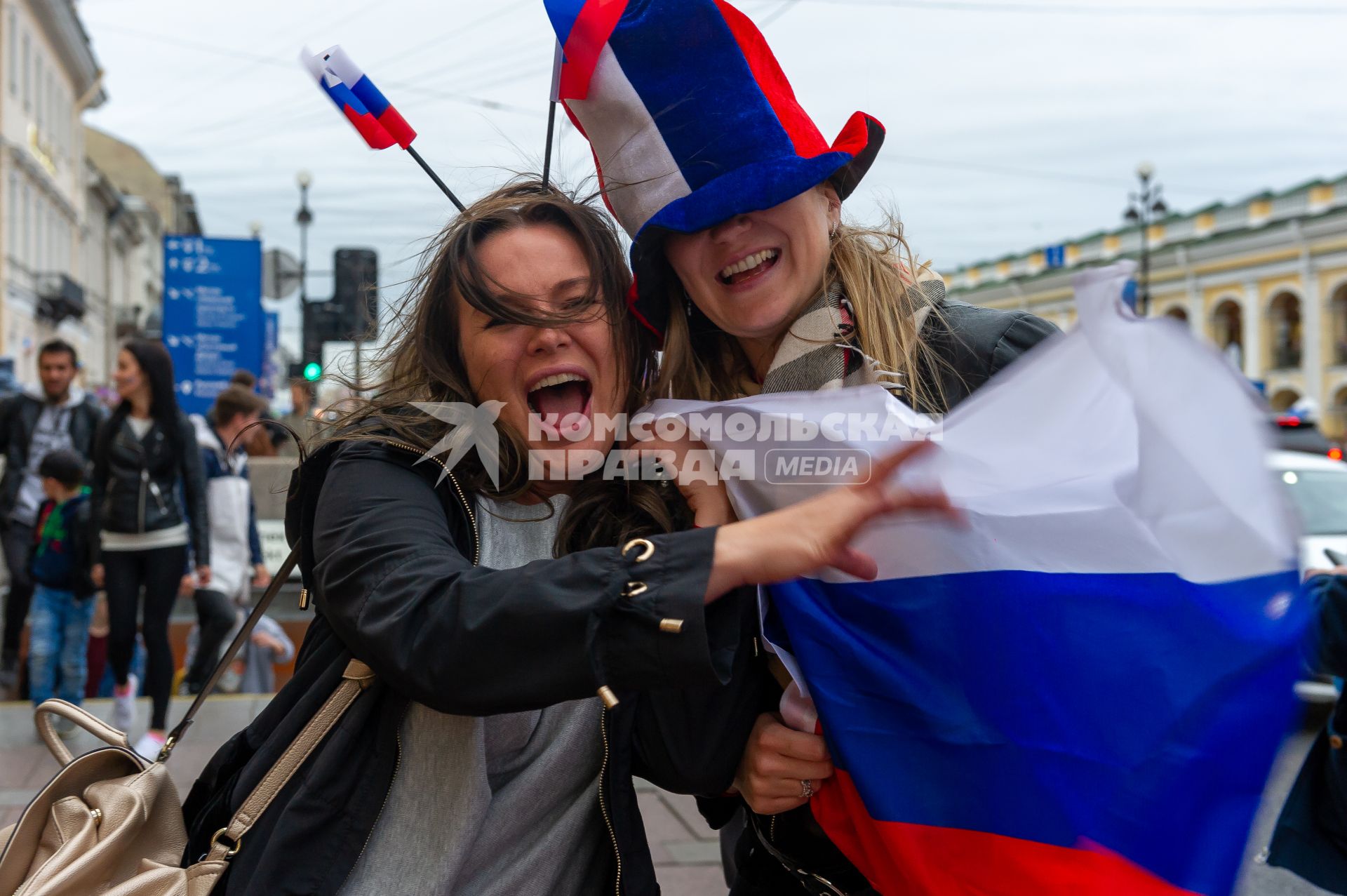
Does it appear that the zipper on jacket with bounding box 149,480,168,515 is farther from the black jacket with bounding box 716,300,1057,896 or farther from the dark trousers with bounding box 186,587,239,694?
the black jacket with bounding box 716,300,1057,896

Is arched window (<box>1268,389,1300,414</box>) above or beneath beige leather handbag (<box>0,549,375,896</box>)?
above

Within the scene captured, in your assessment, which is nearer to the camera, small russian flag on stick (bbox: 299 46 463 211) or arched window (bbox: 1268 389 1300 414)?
small russian flag on stick (bbox: 299 46 463 211)

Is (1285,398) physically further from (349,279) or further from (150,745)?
(150,745)

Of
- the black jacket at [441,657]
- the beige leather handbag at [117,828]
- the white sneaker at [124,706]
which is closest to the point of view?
the black jacket at [441,657]

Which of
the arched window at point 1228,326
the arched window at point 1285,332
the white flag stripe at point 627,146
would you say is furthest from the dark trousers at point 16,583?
the arched window at point 1228,326

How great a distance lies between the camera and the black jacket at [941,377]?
1.92 meters

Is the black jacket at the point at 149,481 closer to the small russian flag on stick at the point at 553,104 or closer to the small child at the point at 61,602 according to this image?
the small child at the point at 61,602

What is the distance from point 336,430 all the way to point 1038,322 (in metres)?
1.10

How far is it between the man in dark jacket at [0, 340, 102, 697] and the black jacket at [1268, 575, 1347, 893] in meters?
6.73

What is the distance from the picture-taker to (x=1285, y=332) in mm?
42562

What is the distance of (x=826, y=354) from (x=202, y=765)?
15.8 feet

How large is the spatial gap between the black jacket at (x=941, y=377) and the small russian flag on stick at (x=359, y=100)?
1038 mm

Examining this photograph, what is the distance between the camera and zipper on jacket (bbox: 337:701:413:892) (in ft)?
5.63

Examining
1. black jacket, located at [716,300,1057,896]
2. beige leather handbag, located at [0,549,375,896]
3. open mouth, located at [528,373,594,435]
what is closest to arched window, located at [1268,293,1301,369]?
black jacket, located at [716,300,1057,896]
